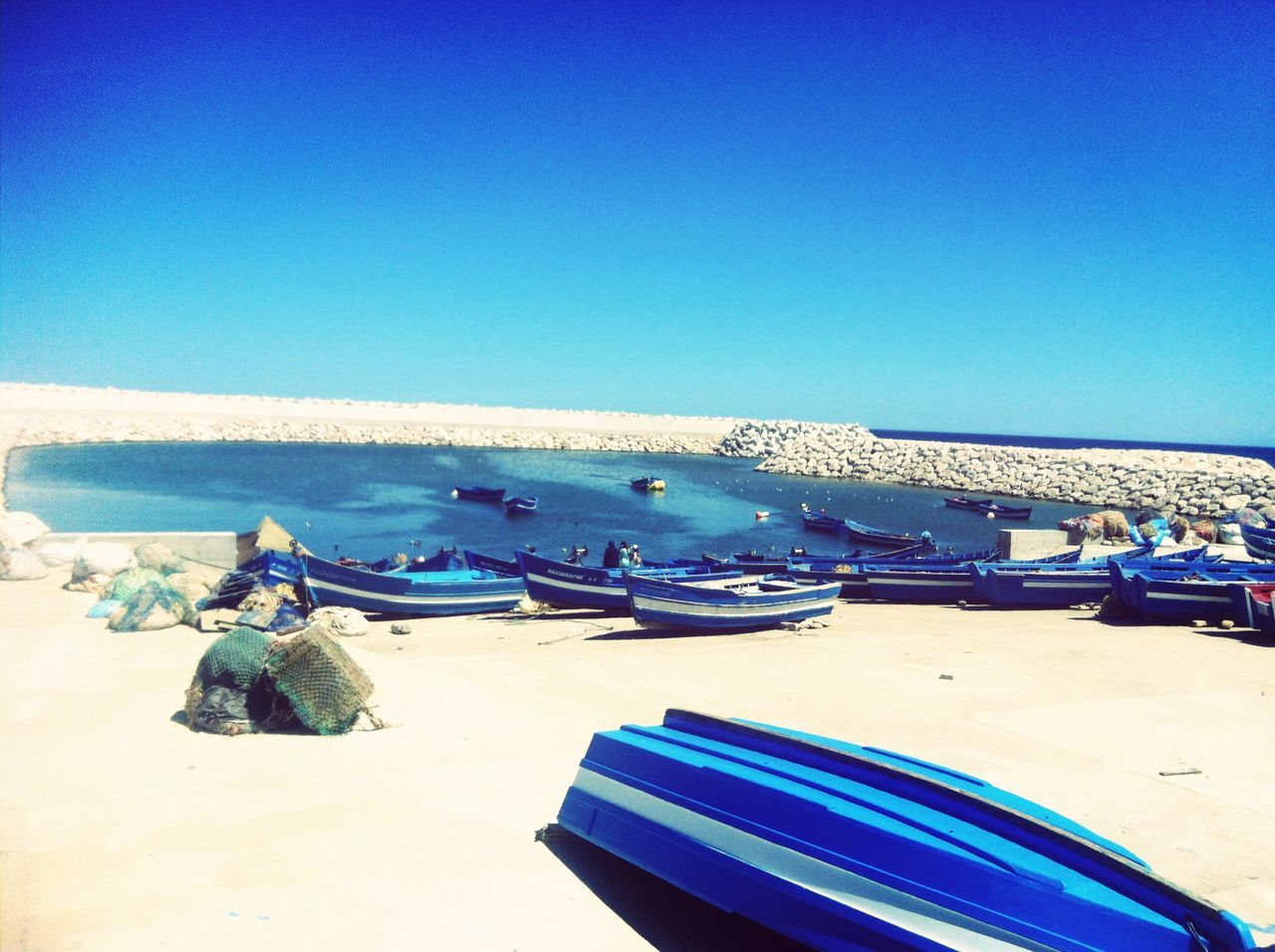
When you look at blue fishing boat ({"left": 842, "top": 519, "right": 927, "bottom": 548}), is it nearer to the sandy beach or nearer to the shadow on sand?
the sandy beach

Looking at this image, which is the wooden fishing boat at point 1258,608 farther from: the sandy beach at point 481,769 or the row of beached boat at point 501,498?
the row of beached boat at point 501,498

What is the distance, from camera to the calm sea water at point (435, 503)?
35.7 meters

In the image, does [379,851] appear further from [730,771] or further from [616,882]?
[730,771]

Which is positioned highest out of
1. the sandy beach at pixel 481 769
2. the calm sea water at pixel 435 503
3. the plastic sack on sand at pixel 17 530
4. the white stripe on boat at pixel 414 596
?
the plastic sack on sand at pixel 17 530

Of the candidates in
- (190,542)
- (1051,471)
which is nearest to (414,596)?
(190,542)

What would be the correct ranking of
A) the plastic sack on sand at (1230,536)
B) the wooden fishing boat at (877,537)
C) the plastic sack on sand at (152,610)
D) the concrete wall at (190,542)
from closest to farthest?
the plastic sack on sand at (152,610) < the concrete wall at (190,542) < the plastic sack on sand at (1230,536) < the wooden fishing boat at (877,537)

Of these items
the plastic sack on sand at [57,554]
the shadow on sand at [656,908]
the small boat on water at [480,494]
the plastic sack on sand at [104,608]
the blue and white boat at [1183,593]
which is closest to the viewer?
the shadow on sand at [656,908]

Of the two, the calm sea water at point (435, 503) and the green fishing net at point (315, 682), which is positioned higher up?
the green fishing net at point (315, 682)

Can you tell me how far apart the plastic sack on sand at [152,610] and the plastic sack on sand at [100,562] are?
9.91 ft

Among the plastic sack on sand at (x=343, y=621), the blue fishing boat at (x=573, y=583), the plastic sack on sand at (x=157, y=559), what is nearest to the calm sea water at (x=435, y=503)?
the plastic sack on sand at (x=157, y=559)

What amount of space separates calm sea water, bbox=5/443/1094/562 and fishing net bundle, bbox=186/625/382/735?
2316 centimetres

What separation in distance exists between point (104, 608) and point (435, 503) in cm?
3526

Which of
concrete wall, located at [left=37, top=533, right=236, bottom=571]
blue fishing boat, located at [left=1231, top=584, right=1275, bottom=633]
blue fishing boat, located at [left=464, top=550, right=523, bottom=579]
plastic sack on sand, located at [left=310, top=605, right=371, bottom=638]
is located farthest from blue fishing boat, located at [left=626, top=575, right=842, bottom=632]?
concrete wall, located at [left=37, top=533, right=236, bottom=571]

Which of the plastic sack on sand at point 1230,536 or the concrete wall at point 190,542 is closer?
the concrete wall at point 190,542
